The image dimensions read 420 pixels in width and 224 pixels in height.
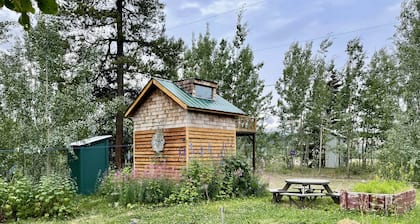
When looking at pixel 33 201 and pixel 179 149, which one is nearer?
pixel 33 201

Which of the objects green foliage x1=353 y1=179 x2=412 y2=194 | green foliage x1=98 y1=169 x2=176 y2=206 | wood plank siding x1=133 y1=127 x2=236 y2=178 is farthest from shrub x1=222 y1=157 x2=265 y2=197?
green foliage x1=353 y1=179 x2=412 y2=194

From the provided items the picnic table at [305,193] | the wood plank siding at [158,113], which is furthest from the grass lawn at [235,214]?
the wood plank siding at [158,113]

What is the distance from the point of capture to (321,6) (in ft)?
33.9

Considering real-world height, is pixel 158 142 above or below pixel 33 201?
above

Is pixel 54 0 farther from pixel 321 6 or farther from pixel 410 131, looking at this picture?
pixel 410 131

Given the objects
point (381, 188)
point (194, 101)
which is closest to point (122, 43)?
point (194, 101)

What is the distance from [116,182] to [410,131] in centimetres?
945

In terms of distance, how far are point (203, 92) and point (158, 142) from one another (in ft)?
6.97

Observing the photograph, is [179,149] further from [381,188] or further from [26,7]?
[26,7]

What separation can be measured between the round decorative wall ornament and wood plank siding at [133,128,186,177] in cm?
11

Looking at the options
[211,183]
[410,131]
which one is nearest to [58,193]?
[211,183]

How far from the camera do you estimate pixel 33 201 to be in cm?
712

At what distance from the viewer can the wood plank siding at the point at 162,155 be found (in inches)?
384

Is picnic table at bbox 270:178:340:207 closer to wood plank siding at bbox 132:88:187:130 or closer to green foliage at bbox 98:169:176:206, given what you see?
green foliage at bbox 98:169:176:206
